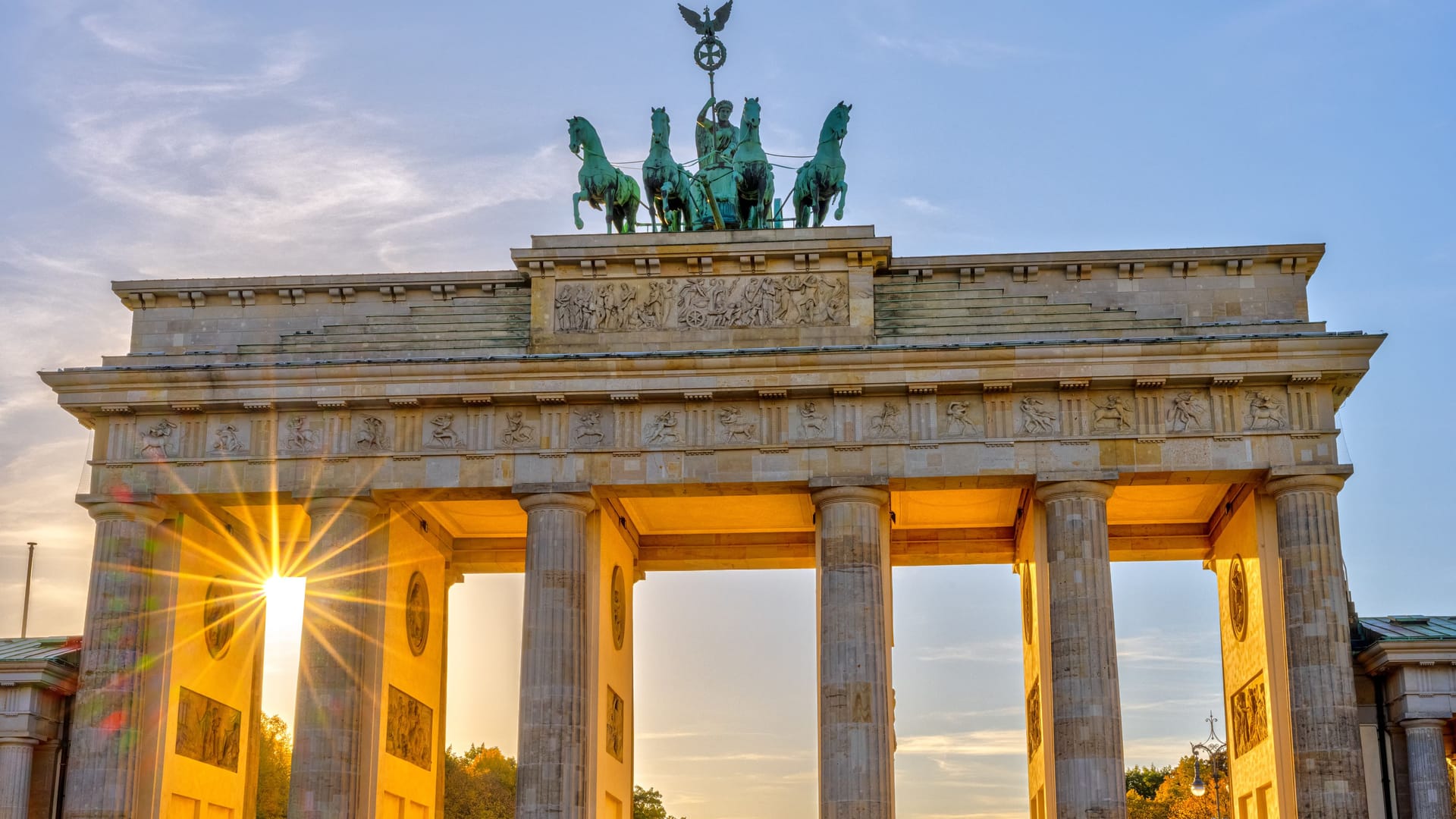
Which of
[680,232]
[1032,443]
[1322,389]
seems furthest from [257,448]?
[1322,389]

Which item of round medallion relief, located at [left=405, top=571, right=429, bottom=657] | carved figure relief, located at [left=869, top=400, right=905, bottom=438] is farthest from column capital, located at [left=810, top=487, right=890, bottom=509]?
round medallion relief, located at [left=405, top=571, right=429, bottom=657]

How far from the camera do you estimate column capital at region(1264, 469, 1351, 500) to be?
32688 millimetres

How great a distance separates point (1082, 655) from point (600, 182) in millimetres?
14934

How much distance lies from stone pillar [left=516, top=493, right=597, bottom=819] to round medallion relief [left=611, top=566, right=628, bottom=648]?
306cm

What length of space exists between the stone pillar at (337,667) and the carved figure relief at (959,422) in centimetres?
1232

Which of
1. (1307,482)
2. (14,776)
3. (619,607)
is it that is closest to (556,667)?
(619,607)

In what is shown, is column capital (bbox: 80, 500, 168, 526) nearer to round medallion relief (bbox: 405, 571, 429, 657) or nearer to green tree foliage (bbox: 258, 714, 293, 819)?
round medallion relief (bbox: 405, 571, 429, 657)

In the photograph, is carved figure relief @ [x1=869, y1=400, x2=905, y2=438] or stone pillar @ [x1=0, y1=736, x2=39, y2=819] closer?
stone pillar @ [x1=0, y1=736, x2=39, y2=819]

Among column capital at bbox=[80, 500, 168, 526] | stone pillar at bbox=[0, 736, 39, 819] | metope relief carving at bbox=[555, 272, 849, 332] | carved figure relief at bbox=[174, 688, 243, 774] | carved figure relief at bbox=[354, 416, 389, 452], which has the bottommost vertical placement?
stone pillar at bbox=[0, 736, 39, 819]

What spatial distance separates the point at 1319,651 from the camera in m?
31.9

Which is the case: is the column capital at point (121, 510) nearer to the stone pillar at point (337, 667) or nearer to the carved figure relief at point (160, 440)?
the carved figure relief at point (160, 440)

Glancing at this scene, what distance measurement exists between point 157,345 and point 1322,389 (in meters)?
25.3

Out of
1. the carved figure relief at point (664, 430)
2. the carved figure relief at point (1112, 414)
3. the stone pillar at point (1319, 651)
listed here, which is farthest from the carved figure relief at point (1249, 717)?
the carved figure relief at point (664, 430)

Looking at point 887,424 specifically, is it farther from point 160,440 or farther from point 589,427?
point 160,440
